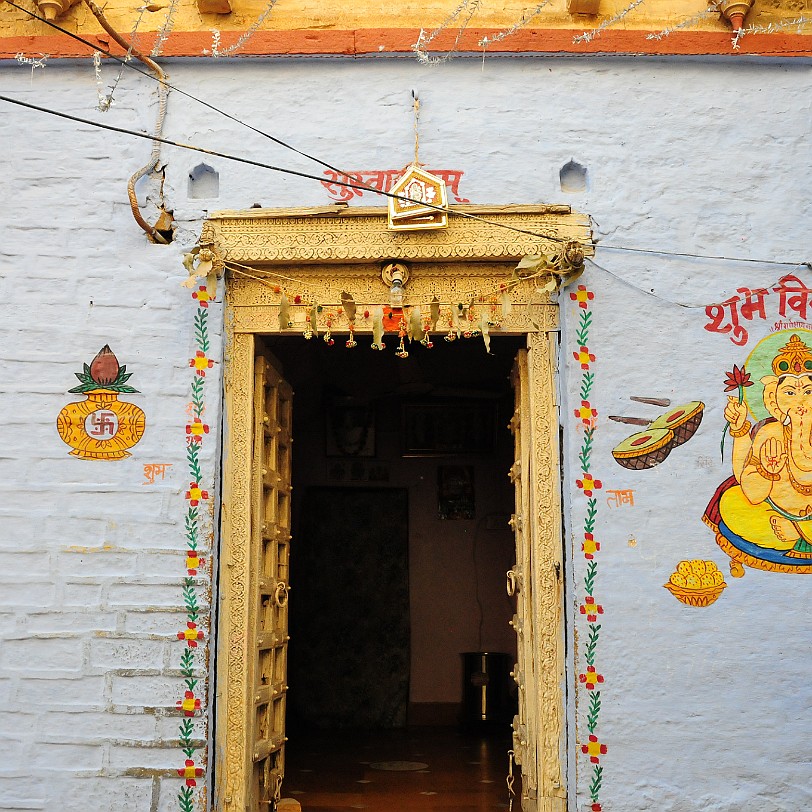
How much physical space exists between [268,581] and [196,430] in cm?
85

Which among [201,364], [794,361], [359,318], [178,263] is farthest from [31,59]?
[794,361]

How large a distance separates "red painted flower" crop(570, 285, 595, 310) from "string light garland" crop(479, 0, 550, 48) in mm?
1298

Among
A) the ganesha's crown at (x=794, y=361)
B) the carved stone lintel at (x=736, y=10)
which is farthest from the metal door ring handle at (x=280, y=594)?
the carved stone lintel at (x=736, y=10)

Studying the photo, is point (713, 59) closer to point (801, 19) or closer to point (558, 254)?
point (801, 19)

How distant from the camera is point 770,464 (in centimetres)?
425

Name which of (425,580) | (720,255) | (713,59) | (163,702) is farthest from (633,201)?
(425,580)

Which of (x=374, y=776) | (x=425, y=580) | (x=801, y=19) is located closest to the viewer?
(x=801, y=19)

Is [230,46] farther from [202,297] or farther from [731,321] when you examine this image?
[731,321]

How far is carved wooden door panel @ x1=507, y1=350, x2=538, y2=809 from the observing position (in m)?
4.26

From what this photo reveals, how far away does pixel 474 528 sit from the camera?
8062mm

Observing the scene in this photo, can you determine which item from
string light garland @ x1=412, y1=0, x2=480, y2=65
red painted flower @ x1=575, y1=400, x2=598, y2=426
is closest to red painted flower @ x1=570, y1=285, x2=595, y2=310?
red painted flower @ x1=575, y1=400, x2=598, y2=426

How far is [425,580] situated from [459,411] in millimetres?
1463

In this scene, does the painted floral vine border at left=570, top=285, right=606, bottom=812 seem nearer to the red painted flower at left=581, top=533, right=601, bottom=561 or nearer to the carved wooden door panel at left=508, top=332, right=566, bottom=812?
the red painted flower at left=581, top=533, right=601, bottom=561

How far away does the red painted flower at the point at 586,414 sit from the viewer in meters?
4.29
